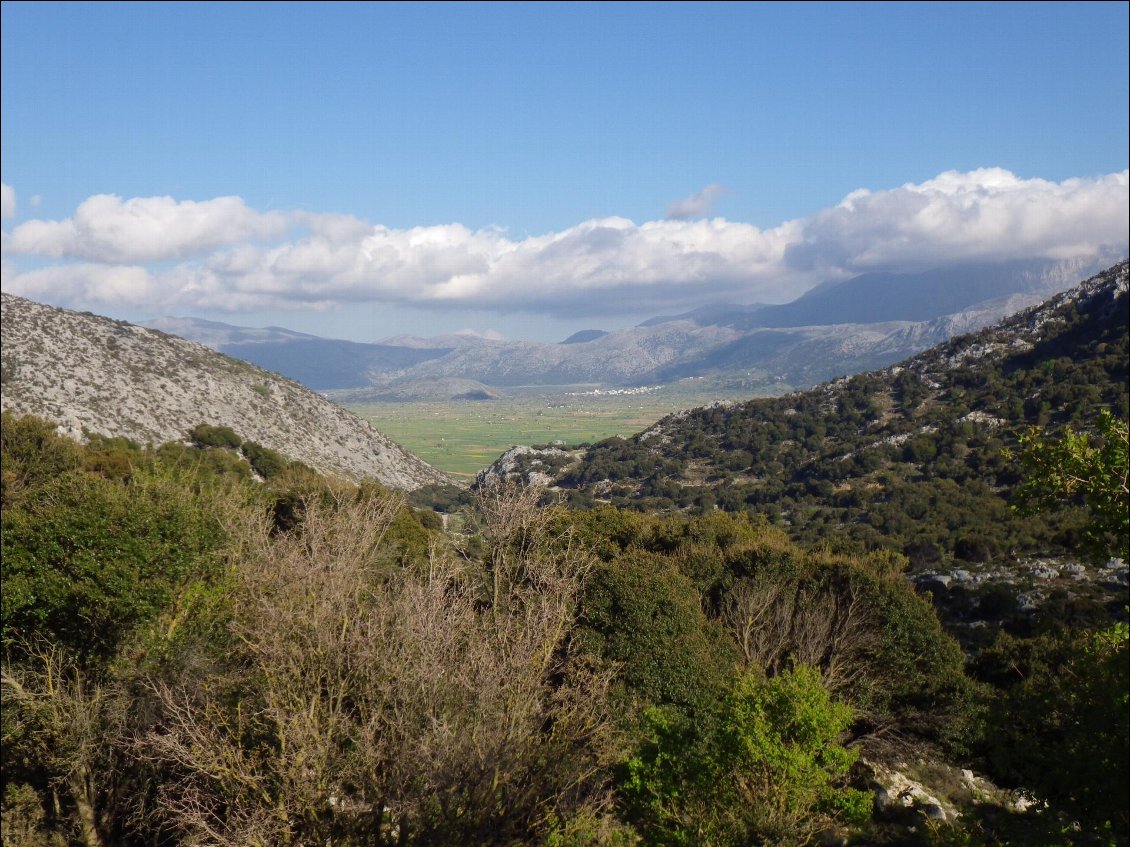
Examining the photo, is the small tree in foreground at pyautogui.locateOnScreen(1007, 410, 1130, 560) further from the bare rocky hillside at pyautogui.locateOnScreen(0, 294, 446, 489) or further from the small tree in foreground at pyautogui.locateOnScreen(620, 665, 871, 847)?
the bare rocky hillside at pyautogui.locateOnScreen(0, 294, 446, 489)

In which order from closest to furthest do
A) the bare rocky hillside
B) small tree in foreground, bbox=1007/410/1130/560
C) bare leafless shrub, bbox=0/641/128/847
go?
small tree in foreground, bbox=1007/410/1130/560 → bare leafless shrub, bbox=0/641/128/847 → the bare rocky hillside

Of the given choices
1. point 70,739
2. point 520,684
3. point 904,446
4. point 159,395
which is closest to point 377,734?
point 520,684

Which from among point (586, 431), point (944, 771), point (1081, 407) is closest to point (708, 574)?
point (944, 771)

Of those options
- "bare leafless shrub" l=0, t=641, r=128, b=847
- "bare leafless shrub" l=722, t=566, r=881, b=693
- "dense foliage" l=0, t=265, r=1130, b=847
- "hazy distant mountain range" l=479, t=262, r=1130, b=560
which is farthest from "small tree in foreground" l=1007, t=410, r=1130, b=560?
"hazy distant mountain range" l=479, t=262, r=1130, b=560

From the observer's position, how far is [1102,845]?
785cm

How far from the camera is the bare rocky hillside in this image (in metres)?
62.8

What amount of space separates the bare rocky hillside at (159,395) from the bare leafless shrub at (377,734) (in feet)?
166

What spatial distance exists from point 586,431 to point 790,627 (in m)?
145

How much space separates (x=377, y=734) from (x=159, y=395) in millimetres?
68522

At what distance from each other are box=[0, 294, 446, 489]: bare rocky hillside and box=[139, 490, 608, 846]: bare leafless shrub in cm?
5065

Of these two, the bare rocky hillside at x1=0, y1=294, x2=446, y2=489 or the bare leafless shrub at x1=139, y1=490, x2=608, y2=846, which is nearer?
the bare leafless shrub at x1=139, y1=490, x2=608, y2=846

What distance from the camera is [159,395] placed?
235 feet

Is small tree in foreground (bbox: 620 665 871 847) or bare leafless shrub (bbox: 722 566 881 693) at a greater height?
small tree in foreground (bbox: 620 665 871 847)

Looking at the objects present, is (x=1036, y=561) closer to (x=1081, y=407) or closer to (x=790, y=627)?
(x=790, y=627)
